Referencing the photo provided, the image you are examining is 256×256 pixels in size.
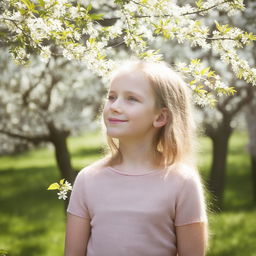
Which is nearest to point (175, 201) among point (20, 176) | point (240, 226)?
point (240, 226)

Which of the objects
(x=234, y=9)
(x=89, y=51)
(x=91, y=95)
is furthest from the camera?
(x=91, y=95)

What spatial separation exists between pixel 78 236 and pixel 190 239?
Result: 0.55 meters

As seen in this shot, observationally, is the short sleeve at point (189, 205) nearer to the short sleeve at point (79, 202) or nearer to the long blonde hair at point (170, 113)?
the long blonde hair at point (170, 113)

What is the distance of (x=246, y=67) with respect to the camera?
297 cm

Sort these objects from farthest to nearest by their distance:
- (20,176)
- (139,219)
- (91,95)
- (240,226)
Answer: (20,176) < (91,95) < (240,226) < (139,219)

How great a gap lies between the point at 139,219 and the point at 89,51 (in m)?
1.01

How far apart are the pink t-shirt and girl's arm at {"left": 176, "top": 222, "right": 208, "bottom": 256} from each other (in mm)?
27

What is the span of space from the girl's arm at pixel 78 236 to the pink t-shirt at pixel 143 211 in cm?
4

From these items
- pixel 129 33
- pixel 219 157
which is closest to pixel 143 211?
pixel 129 33

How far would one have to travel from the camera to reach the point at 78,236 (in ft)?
8.50

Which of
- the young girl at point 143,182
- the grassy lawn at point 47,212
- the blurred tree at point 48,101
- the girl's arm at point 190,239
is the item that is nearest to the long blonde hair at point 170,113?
the young girl at point 143,182

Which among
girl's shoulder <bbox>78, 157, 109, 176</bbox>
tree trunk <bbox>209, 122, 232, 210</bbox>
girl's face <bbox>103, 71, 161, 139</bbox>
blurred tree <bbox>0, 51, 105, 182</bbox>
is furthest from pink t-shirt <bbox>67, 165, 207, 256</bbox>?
tree trunk <bbox>209, 122, 232, 210</bbox>

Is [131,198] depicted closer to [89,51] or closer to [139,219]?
[139,219]

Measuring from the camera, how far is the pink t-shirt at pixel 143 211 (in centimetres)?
245
